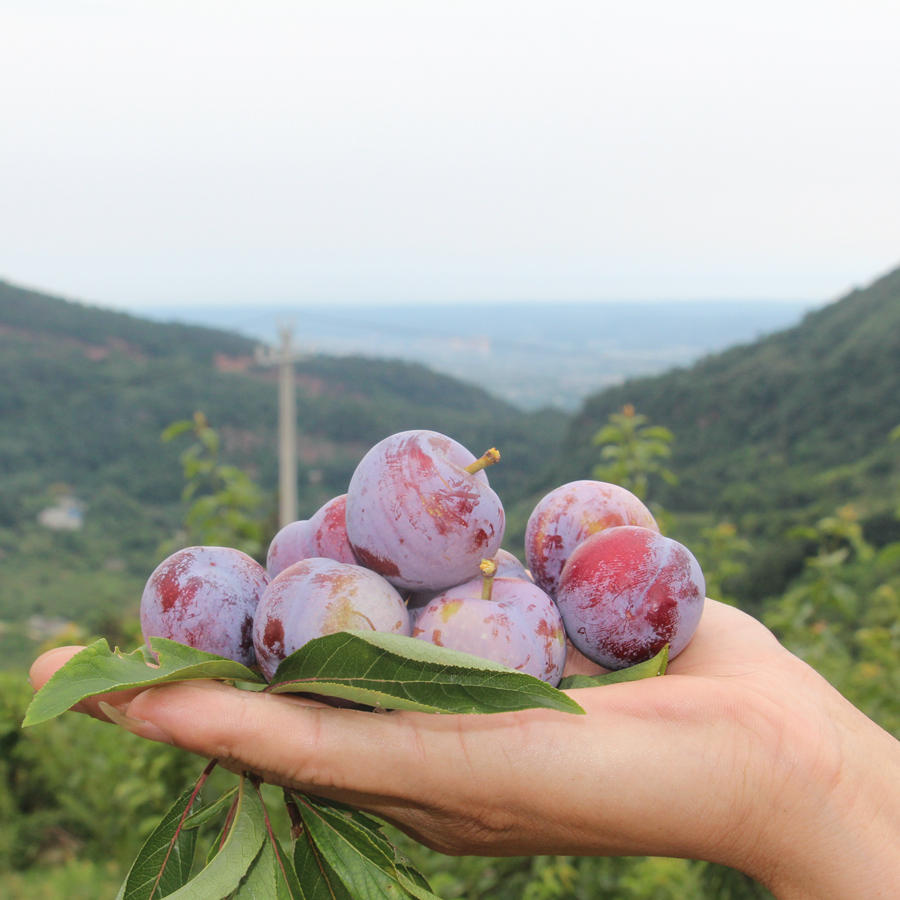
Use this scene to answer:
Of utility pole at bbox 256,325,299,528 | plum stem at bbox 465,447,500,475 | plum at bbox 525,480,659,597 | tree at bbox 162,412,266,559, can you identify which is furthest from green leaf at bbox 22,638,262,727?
utility pole at bbox 256,325,299,528

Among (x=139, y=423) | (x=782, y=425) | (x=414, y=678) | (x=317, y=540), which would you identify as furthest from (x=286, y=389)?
(x=139, y=423)

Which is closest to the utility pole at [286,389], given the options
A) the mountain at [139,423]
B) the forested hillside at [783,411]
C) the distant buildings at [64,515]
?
the forested hillside at [783,411]

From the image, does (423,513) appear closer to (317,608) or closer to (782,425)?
(317,608)

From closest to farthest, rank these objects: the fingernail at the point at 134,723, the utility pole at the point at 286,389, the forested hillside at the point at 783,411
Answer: the fingernail at the point at 134,723, the utility pole at the point at 286,389, the forested hillside at the point at 783,411

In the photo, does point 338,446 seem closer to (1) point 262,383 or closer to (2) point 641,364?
(1) point 262,383

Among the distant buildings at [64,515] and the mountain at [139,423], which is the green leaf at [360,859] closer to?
the mountain at [139,423]
